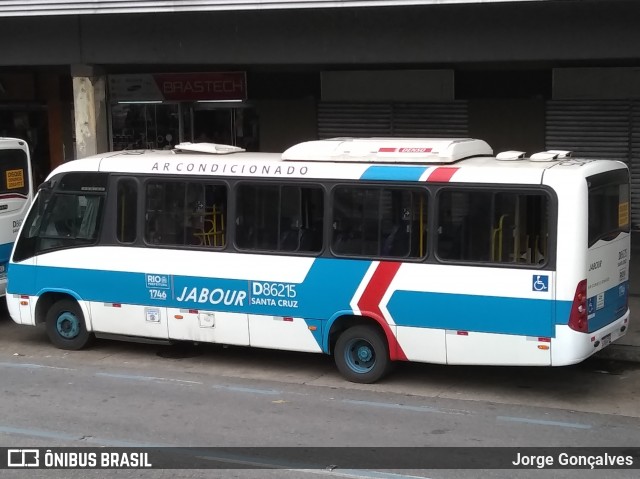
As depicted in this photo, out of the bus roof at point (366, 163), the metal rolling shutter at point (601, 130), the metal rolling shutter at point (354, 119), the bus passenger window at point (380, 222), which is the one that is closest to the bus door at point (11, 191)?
the bus roof at point (366, 163)

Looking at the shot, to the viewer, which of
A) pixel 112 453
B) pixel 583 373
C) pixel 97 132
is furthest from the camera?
pixel 97 132

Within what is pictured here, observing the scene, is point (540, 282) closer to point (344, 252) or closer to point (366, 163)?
point (344, 252)

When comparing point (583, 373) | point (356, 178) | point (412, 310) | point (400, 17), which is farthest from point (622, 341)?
point (400, 17)

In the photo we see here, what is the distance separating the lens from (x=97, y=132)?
1602cm

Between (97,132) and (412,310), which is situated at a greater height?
(97,132)

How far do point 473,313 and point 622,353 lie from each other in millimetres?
2794

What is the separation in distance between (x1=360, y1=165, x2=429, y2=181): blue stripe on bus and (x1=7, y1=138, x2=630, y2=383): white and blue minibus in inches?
0.6

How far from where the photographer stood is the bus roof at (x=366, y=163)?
997 centimetres

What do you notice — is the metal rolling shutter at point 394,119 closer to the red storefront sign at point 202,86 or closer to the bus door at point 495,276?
the red storefront sign at point 202,86

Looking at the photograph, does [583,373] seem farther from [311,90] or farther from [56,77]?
[56,77]

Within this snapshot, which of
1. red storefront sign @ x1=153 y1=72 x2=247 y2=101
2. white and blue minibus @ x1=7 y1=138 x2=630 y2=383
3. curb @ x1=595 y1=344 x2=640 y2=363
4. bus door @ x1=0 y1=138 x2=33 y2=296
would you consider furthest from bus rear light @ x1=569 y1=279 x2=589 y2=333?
red storefront sign @ x1=153 y1=72 x2=247 y2=101

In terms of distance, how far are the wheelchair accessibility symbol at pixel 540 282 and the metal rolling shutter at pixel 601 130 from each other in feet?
30.1

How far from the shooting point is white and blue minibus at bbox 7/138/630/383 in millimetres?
9695

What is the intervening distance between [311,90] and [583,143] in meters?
5.66
